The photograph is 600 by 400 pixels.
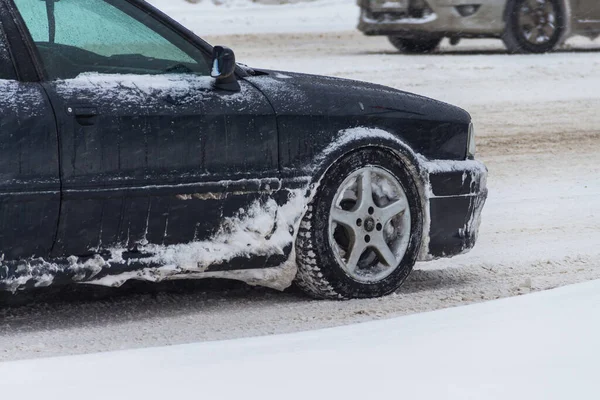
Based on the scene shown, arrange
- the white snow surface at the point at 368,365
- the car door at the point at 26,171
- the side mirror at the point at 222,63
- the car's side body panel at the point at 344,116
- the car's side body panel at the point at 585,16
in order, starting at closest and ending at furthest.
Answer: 1. the white snow surface at the point at 368,365
2. the car door at the point at 26,171
3. the side mirror at the point at 222,63
4. the car's side body panel at the point at 344,116
5. the car's side body panel at the point at 585,16

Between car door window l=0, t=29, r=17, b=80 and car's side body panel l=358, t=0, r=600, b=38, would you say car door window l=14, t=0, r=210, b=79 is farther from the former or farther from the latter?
car's side body panel l=358, t=0, r=600, b=38

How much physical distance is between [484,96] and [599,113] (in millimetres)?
1140

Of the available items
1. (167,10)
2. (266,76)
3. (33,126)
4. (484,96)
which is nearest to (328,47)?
(484,96)

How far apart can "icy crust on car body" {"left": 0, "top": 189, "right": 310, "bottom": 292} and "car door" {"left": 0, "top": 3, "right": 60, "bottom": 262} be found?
0.10 meters

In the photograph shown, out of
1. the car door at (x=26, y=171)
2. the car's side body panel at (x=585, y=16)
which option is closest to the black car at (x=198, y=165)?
the car door at (x=26, y=171)

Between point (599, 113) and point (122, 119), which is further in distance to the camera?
point (599, 113)

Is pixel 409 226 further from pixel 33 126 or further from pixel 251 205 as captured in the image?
pixel 33 126

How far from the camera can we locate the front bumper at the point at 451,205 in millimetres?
6191

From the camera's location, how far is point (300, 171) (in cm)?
576

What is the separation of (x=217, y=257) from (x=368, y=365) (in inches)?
63.8

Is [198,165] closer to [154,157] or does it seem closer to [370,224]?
[154,157]

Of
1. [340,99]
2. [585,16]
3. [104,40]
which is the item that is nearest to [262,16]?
[585,16]

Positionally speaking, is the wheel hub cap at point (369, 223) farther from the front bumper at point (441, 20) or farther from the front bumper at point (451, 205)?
the front bumper at point (441, 20)

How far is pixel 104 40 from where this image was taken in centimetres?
566
